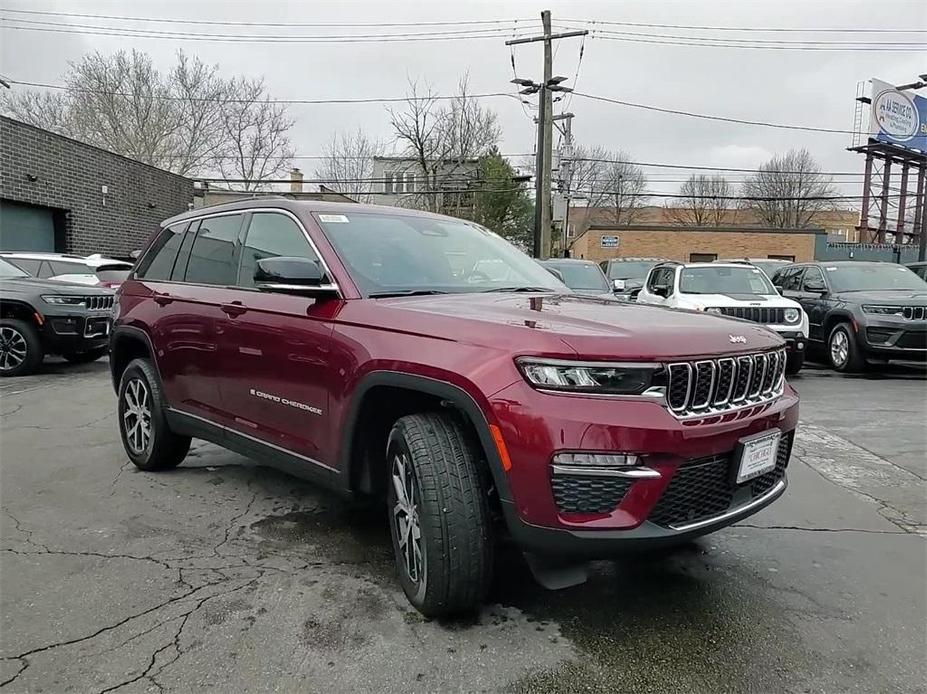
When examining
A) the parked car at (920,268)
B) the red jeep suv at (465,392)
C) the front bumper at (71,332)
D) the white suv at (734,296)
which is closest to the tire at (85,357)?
the front bumper at (71,332)

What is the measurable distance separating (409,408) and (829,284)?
931cm

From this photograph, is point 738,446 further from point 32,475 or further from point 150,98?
point 150,98

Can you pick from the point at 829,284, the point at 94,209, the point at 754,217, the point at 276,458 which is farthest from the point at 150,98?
the point at 754,217

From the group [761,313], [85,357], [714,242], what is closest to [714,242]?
[714,242]

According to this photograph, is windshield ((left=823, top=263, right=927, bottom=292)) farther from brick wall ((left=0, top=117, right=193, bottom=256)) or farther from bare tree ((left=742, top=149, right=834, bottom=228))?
bare tree ((left=742, top=149, right=834, bottom=228))

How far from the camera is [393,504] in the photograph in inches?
114

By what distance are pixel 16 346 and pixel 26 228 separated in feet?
23.8

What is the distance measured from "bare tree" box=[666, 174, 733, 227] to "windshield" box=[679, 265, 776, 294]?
158 feet

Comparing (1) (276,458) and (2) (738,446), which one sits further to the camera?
(1) (276,458)

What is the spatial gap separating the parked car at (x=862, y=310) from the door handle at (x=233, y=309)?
340 inches

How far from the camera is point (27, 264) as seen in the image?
9984 mm

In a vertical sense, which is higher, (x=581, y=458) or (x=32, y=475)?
(x=581, y=458)

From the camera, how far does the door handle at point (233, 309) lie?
365 cm

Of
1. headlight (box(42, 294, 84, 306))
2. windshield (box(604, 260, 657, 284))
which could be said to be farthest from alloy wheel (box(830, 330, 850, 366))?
headlight (box(42, 294, 84, 306))
